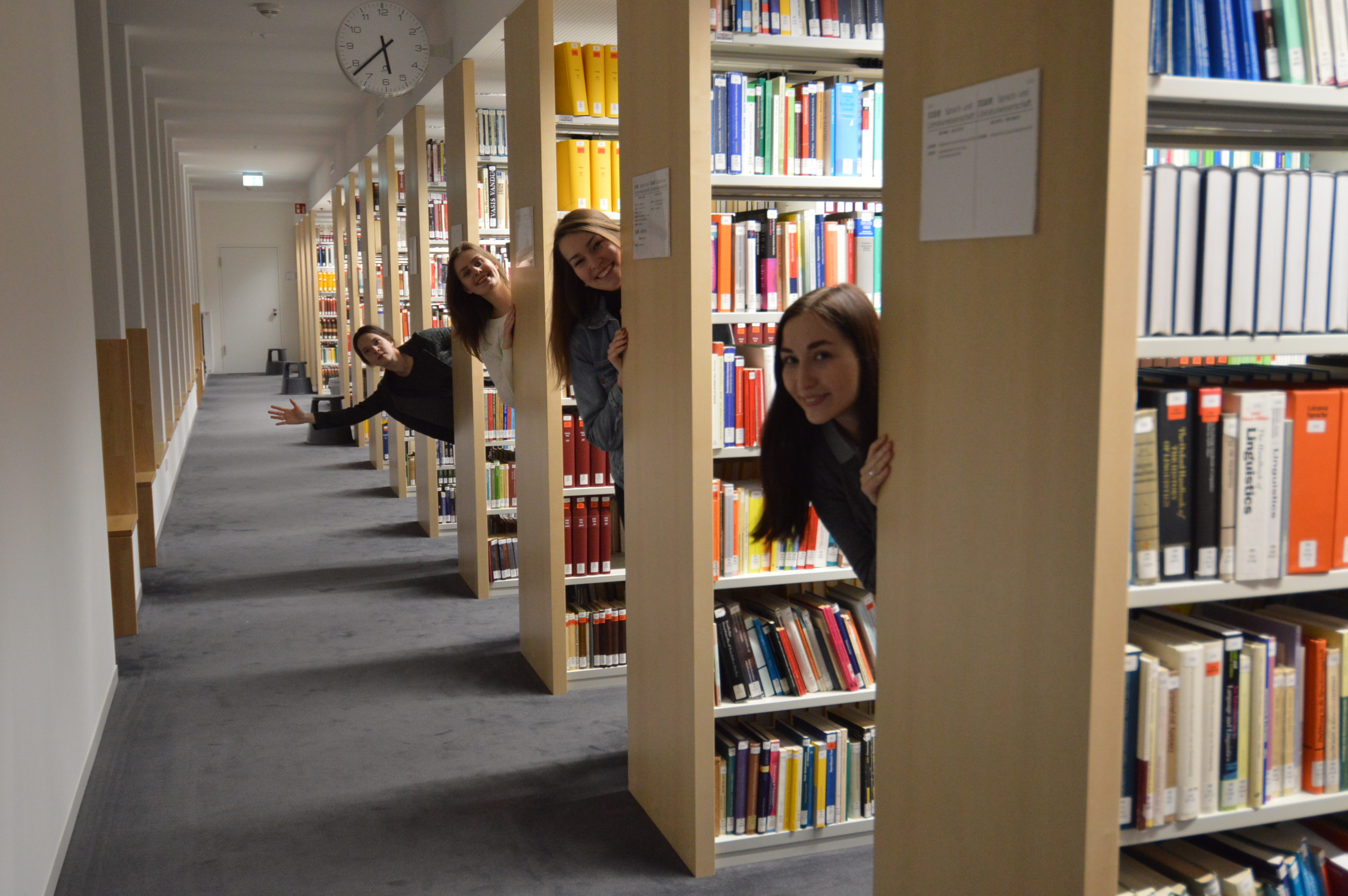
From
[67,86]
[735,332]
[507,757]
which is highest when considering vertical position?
[67,86]

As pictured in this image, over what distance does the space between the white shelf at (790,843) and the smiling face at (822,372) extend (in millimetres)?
1352

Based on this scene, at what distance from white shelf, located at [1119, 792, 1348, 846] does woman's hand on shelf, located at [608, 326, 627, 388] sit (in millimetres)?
1990

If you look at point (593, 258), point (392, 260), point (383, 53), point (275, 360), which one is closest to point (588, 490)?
point (593, 258)

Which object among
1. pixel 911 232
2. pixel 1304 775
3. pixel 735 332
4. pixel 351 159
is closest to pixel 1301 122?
pixel 911 232

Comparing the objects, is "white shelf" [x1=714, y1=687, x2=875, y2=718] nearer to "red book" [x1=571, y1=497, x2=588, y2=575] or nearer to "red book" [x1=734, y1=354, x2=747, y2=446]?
"red book" [x1=734, y1=354, x2=747, y2=446]

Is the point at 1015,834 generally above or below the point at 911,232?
below

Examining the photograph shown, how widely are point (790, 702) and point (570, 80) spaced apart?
2486mm

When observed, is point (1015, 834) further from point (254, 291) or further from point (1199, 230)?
point (254, 291)

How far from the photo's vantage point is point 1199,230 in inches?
57.2

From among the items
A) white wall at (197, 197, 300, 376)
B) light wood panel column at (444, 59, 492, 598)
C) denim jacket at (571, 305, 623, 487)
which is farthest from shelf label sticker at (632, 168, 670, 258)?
white wall at (197, 197, 300, 376)

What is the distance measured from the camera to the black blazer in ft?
19.5

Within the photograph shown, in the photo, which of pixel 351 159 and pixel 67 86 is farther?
pixel 351 159

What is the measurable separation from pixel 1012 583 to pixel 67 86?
3826mm

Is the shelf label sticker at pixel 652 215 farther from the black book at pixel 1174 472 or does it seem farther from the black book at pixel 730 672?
the black book at pixel 1174 472
